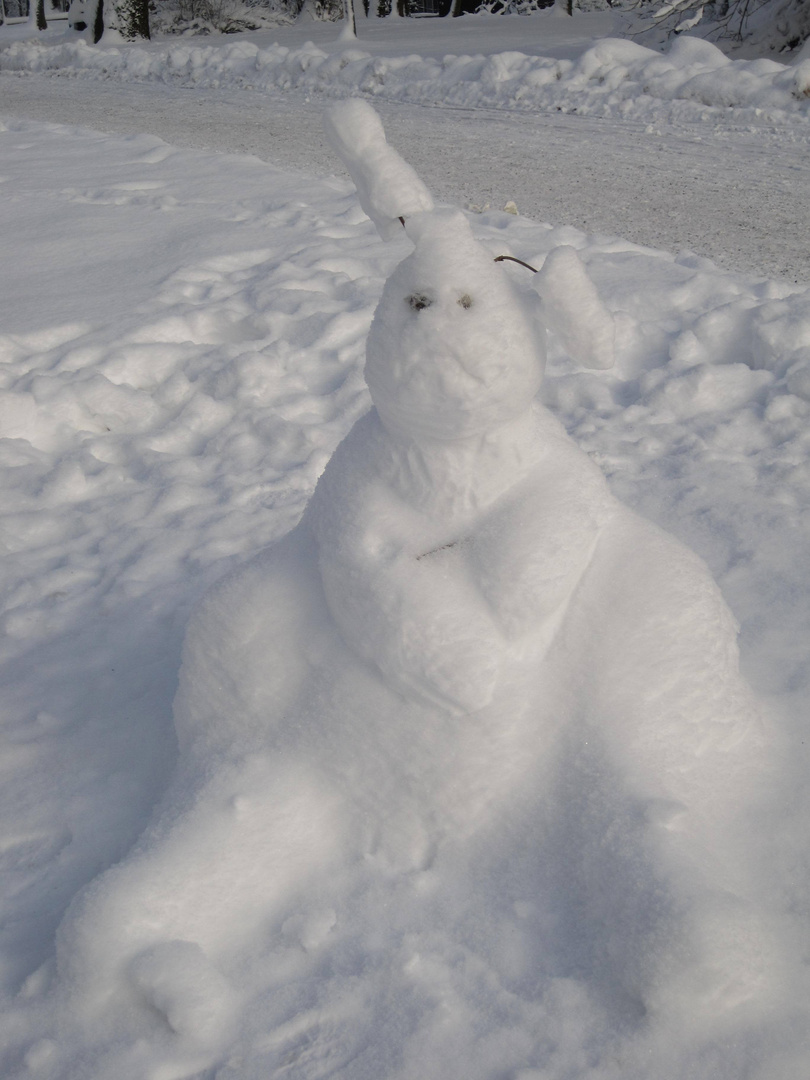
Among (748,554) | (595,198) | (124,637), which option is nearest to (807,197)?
(595,198)

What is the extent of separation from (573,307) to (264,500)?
170 cm

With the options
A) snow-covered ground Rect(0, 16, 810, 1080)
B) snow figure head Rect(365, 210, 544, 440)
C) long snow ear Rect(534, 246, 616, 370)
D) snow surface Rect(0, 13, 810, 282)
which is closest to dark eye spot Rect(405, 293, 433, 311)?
snow figure head Rect(365, 210, 544, 440)

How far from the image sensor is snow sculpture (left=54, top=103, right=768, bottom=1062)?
A: 1.60m

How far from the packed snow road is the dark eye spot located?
11.5 feet

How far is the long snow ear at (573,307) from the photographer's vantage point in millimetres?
1634

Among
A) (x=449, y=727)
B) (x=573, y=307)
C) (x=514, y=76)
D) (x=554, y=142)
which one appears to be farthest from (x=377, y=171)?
(x=514, y=76)

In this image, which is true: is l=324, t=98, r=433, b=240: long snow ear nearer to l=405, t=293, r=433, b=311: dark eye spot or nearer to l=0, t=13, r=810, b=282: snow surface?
l=405, t=293, r=433, b=311: dark eye spot


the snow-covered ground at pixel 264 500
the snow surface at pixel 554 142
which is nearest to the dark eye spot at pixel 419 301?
the snow-covered ground at pixel 264 500

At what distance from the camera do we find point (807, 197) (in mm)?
5727

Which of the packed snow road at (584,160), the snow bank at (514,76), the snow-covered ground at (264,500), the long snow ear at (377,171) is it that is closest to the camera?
the snow-covered ground at (264,500)

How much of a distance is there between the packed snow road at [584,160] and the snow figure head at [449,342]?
11.2 ft

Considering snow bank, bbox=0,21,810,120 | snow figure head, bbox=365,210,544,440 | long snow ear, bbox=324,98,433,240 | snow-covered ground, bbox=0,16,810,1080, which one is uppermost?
snow bank, bbox=0,21,810,120

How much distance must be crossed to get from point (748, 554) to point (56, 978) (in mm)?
1970

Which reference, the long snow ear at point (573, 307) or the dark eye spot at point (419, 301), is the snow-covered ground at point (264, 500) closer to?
the long snow ear at point (573, 307)
